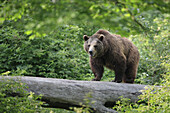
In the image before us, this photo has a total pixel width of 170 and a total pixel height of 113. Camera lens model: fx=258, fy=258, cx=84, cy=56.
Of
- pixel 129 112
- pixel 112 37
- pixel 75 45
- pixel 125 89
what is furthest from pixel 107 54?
pixel 75 45

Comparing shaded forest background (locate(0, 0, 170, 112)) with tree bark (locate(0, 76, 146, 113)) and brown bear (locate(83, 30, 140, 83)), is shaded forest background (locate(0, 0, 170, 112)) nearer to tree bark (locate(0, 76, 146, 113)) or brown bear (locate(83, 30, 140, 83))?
brown bear (locate(83, 30, 140, 83))

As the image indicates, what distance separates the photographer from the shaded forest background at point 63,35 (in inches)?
159

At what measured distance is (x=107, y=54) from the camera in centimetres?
685

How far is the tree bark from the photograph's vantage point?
5.68 meters

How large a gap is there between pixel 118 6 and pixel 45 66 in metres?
4.71

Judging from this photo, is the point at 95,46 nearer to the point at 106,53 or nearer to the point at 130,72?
the point at 106,53

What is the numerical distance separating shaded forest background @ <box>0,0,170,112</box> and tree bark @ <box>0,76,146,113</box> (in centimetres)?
64

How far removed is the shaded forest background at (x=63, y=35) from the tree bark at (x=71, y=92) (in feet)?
2.10

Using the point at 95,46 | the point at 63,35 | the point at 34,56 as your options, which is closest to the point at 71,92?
the point at 95,46

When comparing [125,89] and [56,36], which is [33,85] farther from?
[56,36]

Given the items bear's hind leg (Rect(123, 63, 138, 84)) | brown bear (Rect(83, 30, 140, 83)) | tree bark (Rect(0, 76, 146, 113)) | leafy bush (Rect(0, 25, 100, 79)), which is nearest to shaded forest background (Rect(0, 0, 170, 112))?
leafy bush (Rect(0, 25, 100, 79))

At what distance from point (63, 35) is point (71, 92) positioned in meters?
4.63

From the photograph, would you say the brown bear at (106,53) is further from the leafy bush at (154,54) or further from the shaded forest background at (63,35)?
the leafy bush at (154,54)

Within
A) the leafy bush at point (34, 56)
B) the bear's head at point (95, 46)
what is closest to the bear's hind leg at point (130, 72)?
the bear's head at point (95, 46)
